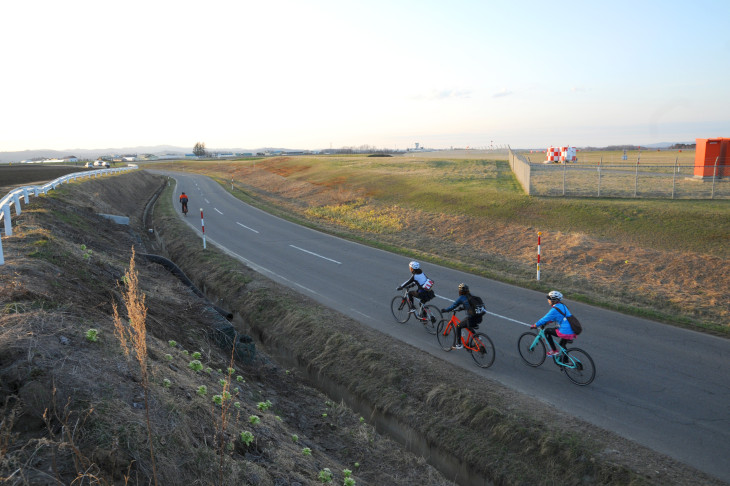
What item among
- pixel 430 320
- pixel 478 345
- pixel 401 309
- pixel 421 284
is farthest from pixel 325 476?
pixel 401 309

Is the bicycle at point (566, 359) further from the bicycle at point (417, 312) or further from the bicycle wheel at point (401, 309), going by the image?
the bicycle wheel at point (401, 309)

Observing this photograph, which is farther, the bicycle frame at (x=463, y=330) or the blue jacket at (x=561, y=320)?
the bicycle frame at (x=463, y=330)

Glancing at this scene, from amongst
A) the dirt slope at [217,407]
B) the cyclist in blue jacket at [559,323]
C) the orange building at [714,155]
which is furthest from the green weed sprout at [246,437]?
the orange building at [714,155]

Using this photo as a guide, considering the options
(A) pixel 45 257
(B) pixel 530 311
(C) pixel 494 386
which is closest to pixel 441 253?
(B) pixel 530 311

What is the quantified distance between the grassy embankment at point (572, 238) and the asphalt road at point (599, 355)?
1.25 m

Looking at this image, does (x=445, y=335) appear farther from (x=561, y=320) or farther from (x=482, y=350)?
(x=561, y=320)

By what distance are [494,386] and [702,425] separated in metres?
3.01

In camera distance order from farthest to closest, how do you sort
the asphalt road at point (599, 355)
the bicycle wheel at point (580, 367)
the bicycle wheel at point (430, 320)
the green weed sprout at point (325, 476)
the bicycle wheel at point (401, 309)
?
the bicycle wheel at point (401, 309) < the bicycle wheel at point (430, 320) < the bicycle wheel at point (580, 367) < the asphalt road at point (599, 355) < the green weed sprout at point (325, 476)

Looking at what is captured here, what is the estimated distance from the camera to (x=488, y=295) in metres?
13.2

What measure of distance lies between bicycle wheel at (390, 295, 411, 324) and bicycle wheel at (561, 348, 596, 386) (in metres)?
4.08

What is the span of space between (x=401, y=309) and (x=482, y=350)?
3071mm

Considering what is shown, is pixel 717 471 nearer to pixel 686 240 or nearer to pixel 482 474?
pixel 482 474

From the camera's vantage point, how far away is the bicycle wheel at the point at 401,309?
1163cm

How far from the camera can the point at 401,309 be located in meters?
11.8
